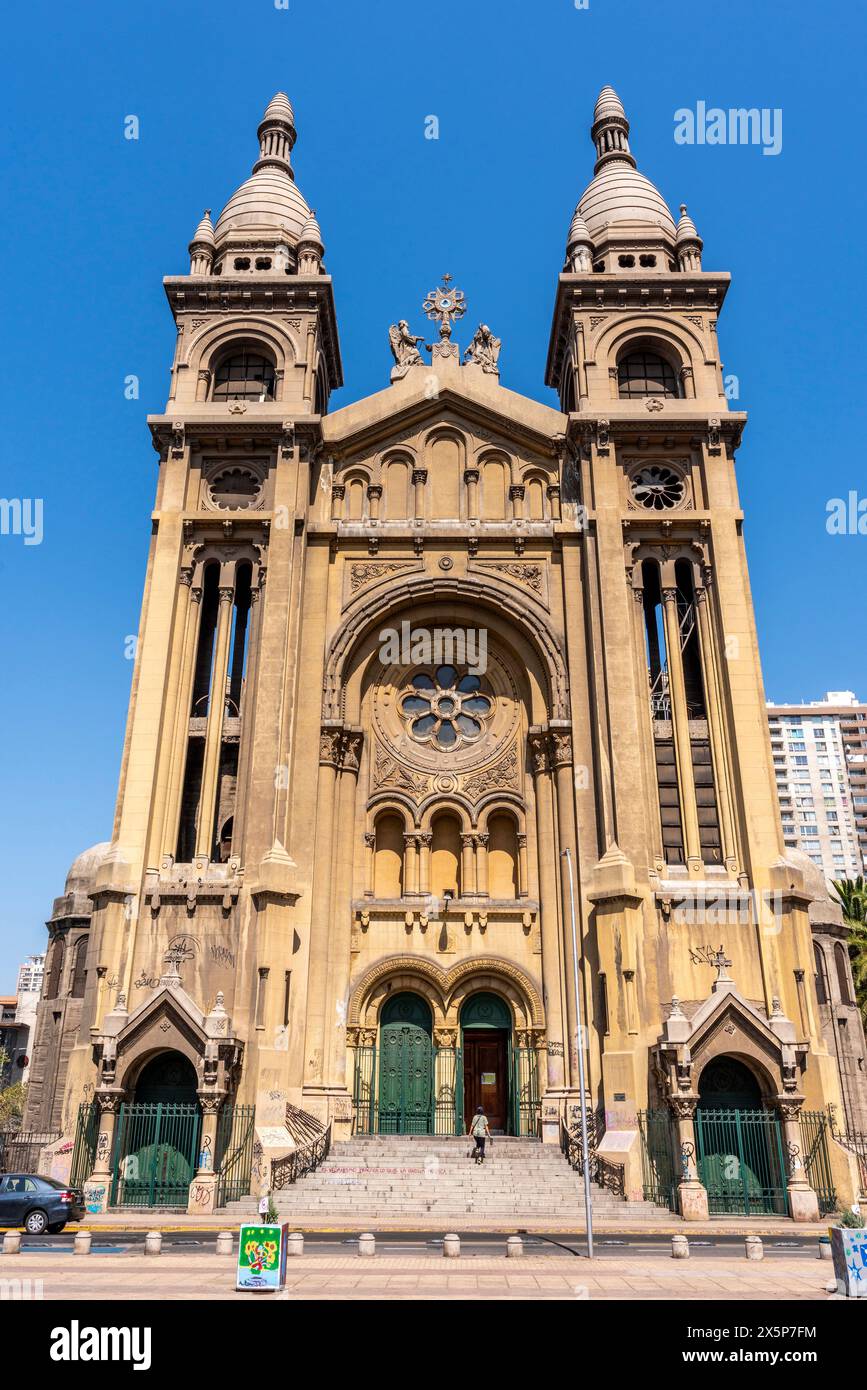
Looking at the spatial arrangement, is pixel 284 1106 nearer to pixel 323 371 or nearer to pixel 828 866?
pixel 323 371

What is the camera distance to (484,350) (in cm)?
4022

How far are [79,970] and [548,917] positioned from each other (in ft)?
67.6

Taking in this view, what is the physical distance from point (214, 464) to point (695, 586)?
17.1 meters

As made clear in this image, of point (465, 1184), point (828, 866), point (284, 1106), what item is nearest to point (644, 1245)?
point (465, 1184)

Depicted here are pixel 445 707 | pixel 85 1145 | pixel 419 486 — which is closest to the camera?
pixel 85 1145

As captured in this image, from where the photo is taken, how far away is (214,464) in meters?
36.4

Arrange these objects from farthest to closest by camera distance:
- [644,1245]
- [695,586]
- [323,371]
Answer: [323,371]
[695,586]
[644,1245]

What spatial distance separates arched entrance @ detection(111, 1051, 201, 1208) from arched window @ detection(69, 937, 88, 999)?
49.2 feet

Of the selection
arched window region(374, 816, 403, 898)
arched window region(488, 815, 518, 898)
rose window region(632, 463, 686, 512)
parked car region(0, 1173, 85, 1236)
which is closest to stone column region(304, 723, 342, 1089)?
arched window region(374, 816, 403, 898)

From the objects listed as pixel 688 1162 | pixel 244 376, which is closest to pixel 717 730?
pixel 688 1162

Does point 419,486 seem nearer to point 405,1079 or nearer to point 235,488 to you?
point 235,488

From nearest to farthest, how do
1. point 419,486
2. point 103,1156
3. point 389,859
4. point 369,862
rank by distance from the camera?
point 103,1156
point 369,862
point 389,859
point 419,486

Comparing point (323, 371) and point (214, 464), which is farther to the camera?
point (323, 371)

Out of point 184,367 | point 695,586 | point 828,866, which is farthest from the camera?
point 828,866
